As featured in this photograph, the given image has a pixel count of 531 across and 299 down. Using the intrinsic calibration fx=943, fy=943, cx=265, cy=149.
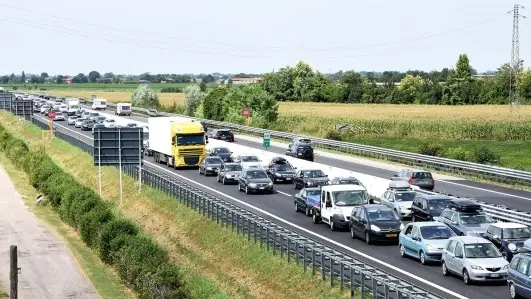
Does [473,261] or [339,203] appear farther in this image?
[339,203]

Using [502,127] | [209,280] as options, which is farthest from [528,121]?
[209,280]

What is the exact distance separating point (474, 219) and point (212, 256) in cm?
1135

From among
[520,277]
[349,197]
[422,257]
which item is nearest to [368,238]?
[422,257]

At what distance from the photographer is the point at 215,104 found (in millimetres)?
136500

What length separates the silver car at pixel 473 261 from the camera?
28.6m

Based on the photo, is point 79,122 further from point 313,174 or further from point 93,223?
point 93,223

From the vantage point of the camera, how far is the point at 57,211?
6138 centimetres

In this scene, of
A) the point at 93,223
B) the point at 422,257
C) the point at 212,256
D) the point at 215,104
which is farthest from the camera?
the point at 215,104

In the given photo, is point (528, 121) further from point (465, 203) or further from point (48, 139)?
point (465, 203)

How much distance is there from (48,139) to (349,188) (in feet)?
233

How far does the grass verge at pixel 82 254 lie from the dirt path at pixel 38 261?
1.25 feet

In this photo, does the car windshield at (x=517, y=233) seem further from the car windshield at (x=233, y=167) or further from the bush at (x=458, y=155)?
the bush at (x=458, y=155)

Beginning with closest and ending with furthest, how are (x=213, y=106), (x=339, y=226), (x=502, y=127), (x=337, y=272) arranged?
(x=337, y=272)
(x=339, y=226)
(x=502, y=127)
(x=213, y=106)

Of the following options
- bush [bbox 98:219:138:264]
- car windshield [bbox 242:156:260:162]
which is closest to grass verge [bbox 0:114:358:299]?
bush [bbox 98:219:138:264]
